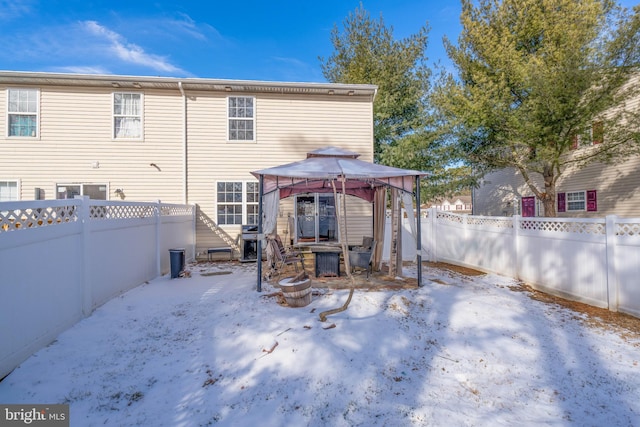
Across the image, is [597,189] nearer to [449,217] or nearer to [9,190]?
[449,217]

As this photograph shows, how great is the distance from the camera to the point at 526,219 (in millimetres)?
6324

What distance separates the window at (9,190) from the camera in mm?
8750

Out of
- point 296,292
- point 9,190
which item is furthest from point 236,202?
point 9,190

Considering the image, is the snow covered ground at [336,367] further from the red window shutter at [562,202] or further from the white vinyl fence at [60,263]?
the red window shutter at [562,202]

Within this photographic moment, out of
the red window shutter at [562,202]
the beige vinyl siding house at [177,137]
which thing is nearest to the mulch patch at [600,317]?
the beige vinyl siding house at [177,137]

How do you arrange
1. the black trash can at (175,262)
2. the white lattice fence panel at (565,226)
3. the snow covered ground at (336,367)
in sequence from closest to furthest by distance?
the snow covered ground at (336,367)
the white lattice fence panel at (565,226)
the black trash can at (175,262)

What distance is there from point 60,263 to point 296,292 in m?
3.12

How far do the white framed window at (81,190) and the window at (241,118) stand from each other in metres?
4.44

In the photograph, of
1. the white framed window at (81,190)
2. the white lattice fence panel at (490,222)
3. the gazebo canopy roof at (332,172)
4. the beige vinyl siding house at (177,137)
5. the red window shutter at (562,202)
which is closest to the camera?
the gazebo canopy roof at (332,172)

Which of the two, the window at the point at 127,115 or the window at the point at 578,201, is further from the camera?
the window at the point at 578,201

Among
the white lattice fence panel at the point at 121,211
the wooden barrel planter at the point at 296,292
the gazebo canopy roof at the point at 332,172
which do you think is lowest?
the wooden barrel planter at the point at 296,292

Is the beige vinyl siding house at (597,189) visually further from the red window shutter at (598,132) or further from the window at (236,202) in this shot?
the window at (236,202)

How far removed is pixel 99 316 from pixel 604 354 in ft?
22.0

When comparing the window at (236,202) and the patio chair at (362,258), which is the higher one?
the window at (236,202)
